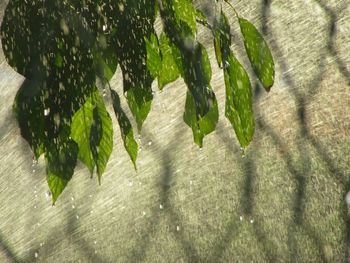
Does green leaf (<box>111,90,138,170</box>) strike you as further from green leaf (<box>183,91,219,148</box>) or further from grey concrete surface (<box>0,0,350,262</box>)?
grey concrete surface (<box>0,0,350,262</box>)

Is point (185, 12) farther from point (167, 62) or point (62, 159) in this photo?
point (62, 159)

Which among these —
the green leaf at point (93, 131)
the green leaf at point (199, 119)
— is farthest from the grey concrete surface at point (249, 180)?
the green leaf at point (93, 131)

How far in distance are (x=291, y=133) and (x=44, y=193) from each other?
1402mm

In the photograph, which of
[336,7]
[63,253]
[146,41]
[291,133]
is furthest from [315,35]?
[146,41]

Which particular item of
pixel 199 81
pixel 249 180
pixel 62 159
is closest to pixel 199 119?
pixel 199 81

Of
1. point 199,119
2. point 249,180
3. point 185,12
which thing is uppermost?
point 185,12

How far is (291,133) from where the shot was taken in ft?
7.47

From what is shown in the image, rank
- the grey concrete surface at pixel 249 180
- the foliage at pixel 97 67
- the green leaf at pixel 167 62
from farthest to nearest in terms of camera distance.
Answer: the grey concrete surface at pixel 249 180 → the green leaf at pixel 167 62 → the foliage at pixel 97 67

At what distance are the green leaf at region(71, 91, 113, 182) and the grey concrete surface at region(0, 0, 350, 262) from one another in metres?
1.34

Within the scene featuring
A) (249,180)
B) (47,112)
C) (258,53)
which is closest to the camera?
(47,112)

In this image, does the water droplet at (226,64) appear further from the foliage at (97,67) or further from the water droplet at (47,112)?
the water droplet at (47,112)

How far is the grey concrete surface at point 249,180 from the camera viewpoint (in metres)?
2.11

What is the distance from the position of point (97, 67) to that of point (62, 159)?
4.0 inches

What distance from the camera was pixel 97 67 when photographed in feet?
2.44
